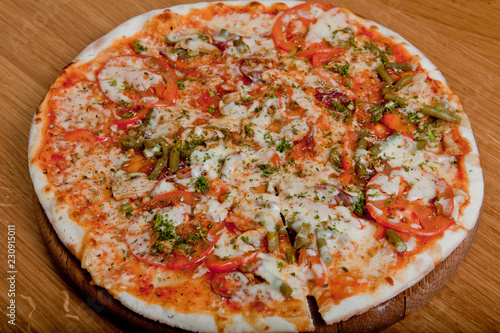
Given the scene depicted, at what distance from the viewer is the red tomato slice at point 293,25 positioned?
183 inches

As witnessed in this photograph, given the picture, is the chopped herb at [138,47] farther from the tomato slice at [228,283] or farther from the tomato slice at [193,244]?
the tomato slice at [228,283]

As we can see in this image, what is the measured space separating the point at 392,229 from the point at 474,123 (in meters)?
1.97

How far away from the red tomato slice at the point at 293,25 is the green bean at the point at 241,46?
0.31m

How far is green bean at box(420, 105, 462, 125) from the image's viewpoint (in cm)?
414

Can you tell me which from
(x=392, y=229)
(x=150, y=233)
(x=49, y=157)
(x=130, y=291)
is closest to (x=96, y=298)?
(x=130, y=291)

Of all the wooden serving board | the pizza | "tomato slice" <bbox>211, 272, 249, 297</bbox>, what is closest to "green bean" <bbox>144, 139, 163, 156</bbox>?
the pizza

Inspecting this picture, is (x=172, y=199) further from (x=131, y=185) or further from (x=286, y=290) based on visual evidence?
(x=286, y=290)

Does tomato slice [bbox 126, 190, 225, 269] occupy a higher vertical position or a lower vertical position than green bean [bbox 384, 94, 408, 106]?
lower

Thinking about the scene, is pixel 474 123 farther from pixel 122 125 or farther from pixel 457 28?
pixel 122 125

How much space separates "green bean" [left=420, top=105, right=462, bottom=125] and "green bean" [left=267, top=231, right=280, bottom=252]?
6.04 feet

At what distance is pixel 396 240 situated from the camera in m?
3.36

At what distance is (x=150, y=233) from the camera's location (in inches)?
135

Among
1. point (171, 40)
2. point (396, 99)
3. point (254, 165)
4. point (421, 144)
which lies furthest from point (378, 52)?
point (171, 40)

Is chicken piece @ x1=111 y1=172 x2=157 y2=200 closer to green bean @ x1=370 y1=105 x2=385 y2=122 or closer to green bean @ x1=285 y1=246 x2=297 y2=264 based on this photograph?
green bean @ x1=285 y1=246 x2=297 y2=264
